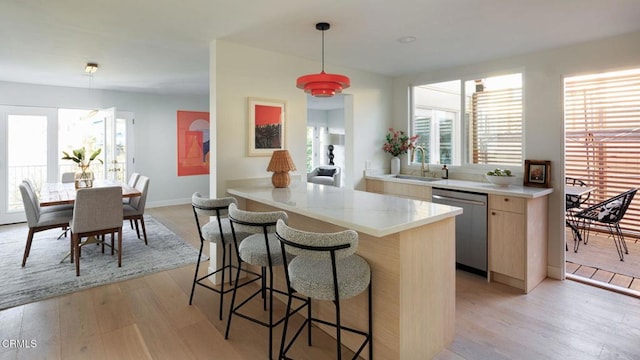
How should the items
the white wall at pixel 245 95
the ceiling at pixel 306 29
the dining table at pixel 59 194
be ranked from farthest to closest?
the dining table at pixel 59 194 → the white wall at pixel 245 95 → the ceiling at pixel 306 29

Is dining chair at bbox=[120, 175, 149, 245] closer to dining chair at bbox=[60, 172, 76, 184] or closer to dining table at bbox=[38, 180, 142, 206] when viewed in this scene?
dining table at bbox=[38, 180, 142, 206]

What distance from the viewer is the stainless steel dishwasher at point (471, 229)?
11.1 ft

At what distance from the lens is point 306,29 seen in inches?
113

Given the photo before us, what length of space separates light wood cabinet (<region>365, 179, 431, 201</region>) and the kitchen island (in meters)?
1.63

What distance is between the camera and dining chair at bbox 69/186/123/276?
341 centimetres

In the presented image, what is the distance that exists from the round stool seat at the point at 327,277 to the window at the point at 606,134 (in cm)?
442

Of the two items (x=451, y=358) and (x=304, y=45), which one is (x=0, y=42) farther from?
(x=451, y=358)

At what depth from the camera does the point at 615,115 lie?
457 cm

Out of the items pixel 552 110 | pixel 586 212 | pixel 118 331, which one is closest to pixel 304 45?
pixel 552 110

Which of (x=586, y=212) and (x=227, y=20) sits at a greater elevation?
(x=227, y=20)

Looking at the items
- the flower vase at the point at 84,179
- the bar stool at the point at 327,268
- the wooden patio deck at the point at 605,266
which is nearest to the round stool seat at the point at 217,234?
the bar stool at the point at 327,268

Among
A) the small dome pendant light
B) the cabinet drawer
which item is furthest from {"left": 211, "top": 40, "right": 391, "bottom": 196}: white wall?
the cabinet drawer

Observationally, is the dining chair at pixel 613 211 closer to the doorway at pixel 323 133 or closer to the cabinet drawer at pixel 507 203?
the cabinet drawer at pixel 507 203

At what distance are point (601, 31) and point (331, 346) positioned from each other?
3455 millimetres
